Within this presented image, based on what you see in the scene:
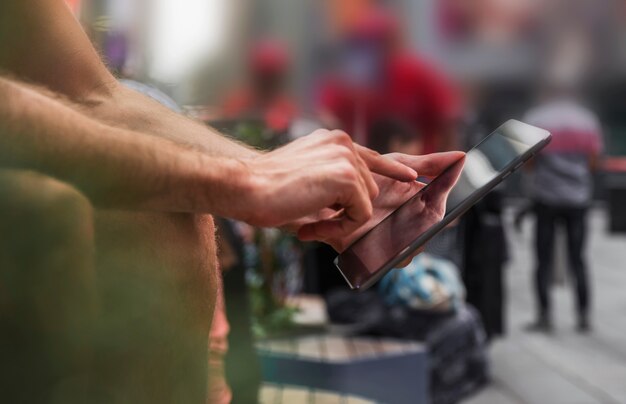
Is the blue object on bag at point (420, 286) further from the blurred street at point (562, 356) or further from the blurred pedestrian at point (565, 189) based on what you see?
the blurred pedestrian at point (565, 189)

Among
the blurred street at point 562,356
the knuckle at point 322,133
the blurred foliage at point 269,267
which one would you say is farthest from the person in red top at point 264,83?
the blurred street at point 562,356

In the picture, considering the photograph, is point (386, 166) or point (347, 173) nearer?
point (347, 173)

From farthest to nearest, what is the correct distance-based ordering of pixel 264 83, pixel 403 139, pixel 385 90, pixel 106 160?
1. pixel 403 139
2. pixel 385 90
3. pixel 264 83
4. pixel 106 160

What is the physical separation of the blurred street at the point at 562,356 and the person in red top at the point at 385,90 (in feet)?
4.11

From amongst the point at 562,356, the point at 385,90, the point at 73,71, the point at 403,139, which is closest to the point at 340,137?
the point at 73,71

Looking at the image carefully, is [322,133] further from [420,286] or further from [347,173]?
[420,286]

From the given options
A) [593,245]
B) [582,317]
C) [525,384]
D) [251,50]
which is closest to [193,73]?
[251,50]

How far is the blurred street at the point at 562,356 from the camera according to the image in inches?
156

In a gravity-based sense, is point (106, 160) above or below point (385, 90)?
below

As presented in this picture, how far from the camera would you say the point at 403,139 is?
365 cm

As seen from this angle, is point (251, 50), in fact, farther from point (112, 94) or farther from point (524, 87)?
point (524, 87)

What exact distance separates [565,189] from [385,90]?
88.4 inches

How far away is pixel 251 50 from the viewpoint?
8.63ft

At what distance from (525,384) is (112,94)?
368 cm
